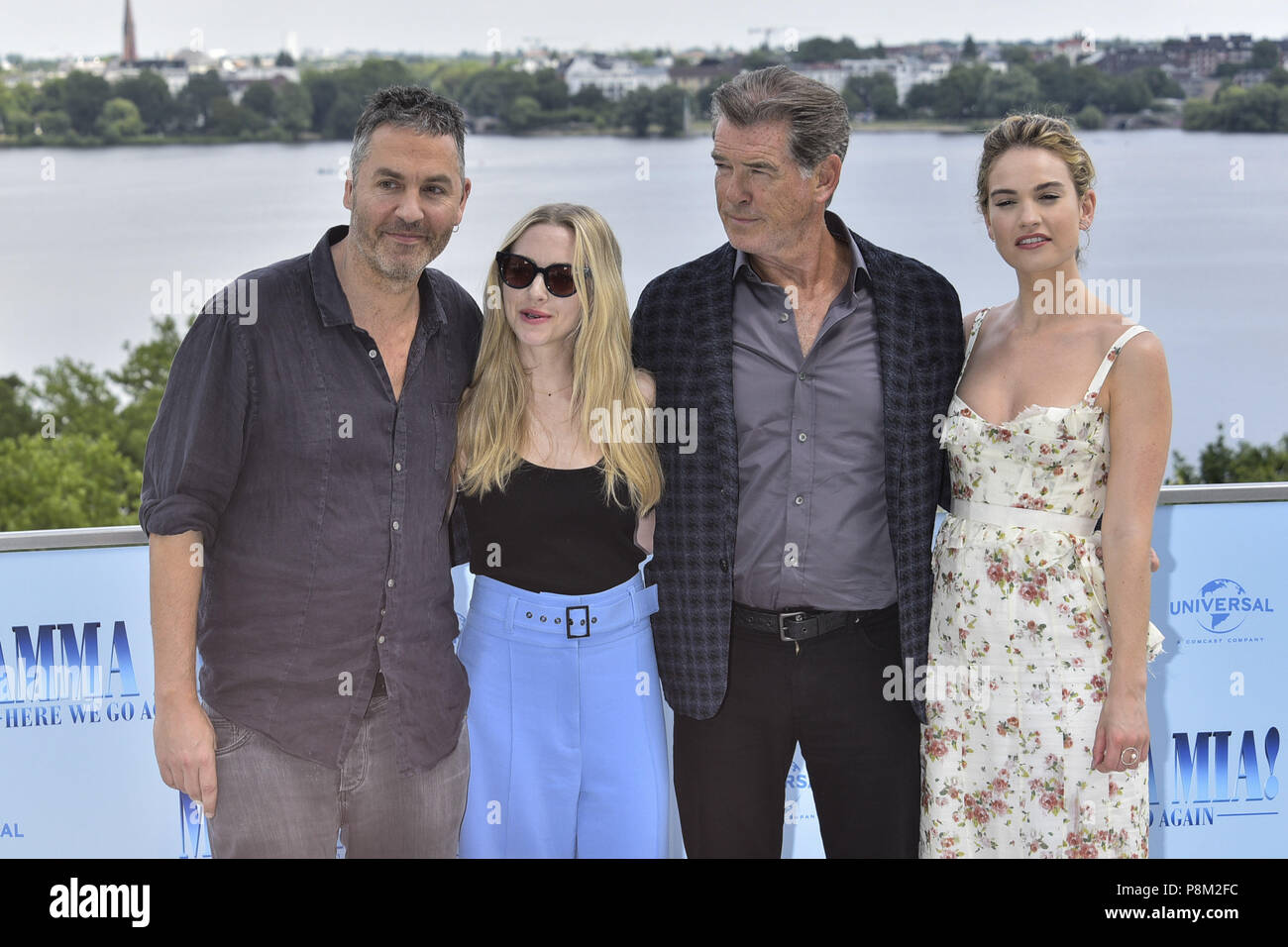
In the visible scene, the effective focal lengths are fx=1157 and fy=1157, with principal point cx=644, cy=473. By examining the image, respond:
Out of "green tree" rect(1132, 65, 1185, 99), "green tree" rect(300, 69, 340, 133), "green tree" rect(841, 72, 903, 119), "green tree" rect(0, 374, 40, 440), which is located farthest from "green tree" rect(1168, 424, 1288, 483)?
"green tree" rect(0, 374, 40, 440)

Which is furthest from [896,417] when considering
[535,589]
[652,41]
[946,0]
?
[946,0]

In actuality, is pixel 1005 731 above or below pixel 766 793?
above

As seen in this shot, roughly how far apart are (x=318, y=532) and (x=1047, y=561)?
1357mm

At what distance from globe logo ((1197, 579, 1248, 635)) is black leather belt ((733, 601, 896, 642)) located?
1475 mm

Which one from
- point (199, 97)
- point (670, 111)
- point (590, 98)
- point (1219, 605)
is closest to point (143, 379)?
point (199, 97)

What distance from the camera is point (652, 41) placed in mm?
8219

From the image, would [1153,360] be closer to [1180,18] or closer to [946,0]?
[1180,18]

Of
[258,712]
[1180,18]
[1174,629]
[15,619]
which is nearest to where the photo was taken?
[258,712]

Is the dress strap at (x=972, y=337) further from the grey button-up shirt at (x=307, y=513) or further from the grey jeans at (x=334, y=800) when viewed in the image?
the grey jeans at (x=334, y=800)

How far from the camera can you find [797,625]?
2299mm

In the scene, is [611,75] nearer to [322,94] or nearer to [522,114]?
[522,114]

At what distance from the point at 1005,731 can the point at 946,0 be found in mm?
7652

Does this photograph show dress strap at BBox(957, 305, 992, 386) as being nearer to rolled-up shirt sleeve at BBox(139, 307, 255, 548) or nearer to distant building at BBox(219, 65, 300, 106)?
rolled-up shirt sleeve at BBox(139, 307, 255, 548)

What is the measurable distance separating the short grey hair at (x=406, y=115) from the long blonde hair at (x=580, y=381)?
26 centimetres
